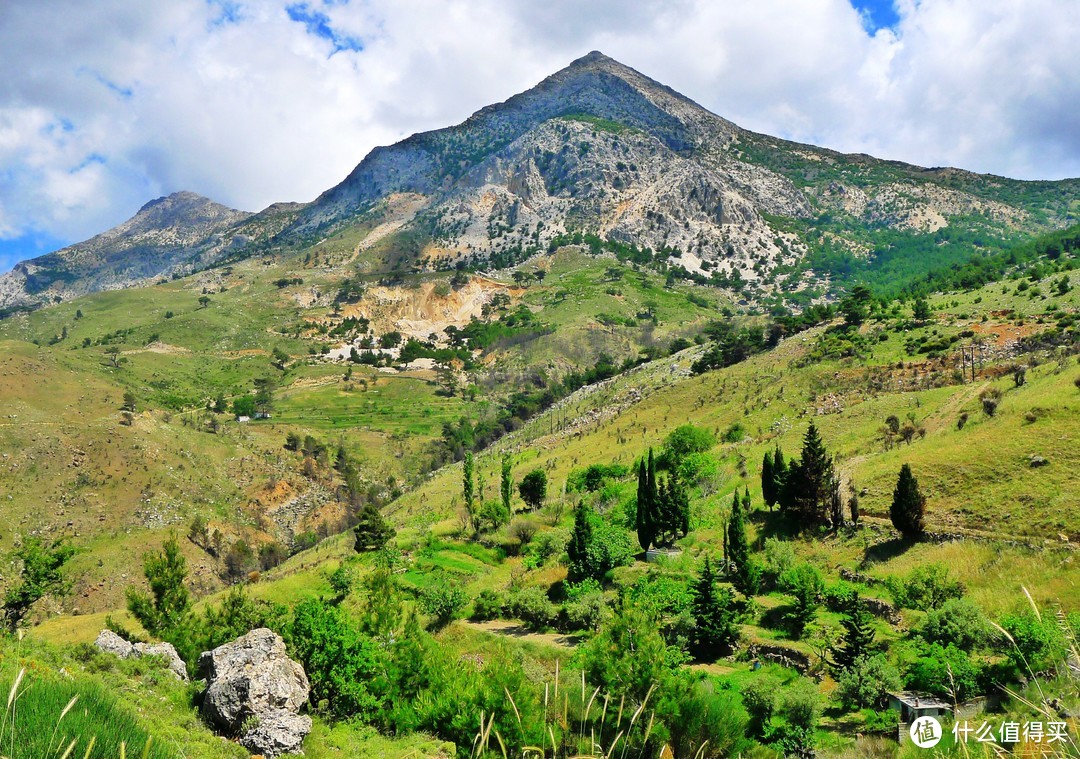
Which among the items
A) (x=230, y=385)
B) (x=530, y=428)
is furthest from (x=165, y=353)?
(x=530, y=428)

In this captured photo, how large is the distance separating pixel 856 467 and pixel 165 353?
142 m

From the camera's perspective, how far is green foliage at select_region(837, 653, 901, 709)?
61.4ft

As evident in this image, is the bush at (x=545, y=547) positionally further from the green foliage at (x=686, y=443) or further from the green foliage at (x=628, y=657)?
the green foliage at (x=628, y=657)

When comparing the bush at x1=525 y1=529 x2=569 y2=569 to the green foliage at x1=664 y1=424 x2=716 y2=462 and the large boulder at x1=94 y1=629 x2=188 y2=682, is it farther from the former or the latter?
the large boulder at x1=94 y1=629 x2=188 y2=682

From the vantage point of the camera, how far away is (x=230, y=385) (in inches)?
5074

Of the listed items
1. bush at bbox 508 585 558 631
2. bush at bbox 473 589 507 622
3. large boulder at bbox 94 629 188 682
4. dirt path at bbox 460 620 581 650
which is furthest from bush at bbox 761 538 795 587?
large boulder at bbox 94 629 188 682

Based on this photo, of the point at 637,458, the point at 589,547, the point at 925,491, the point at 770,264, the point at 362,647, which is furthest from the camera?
the point at 770,264

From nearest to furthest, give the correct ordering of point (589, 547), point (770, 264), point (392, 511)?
1. point (589, 547)
2. point (392, 511)
3. point (770, 264)

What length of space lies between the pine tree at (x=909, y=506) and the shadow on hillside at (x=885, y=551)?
0.54 metres

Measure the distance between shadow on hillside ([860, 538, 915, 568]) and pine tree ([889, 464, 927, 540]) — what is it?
0.54 meters

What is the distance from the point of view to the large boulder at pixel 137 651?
21359 mm

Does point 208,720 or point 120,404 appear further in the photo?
point 120,404

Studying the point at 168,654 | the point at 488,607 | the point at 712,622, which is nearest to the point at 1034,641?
the point at 712,622

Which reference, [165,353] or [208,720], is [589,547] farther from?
[165,353]
